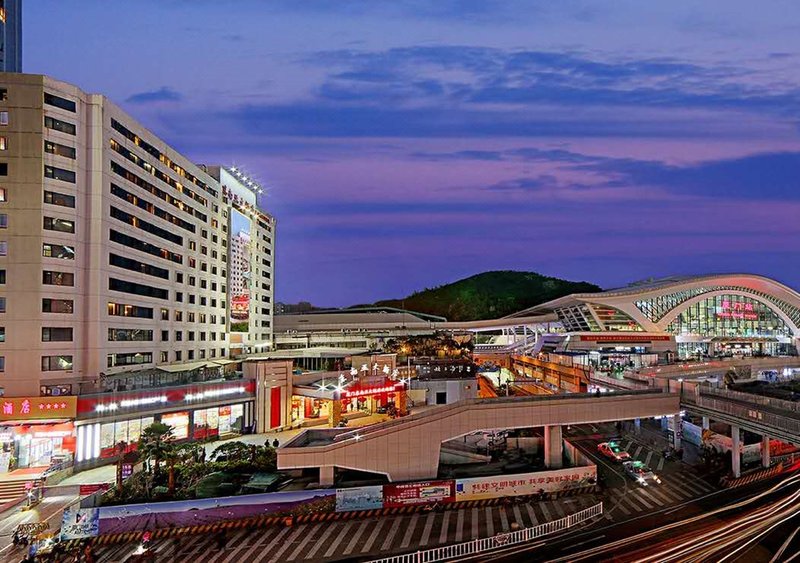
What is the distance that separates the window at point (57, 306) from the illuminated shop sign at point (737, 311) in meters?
101

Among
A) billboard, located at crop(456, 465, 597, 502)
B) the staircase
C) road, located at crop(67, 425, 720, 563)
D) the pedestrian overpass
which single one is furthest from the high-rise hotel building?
billboard, located at crop(456, 465, 597, 502)

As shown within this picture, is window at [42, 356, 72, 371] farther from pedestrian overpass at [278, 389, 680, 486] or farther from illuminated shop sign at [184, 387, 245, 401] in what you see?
pedestrian overpass at [278, 389, 680, 486]

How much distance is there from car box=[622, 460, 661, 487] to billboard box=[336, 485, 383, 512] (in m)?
14.5

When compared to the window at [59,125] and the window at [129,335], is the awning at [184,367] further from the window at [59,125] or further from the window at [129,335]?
the window at [59,125]

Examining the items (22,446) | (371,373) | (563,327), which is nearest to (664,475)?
(371,373)

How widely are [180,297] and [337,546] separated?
3309 centimetres

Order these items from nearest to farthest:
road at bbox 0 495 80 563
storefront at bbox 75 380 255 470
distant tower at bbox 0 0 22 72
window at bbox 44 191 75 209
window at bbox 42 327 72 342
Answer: road at bbox 0 495 80 563 < storefront at bbox 75 380 255 470 < window at bbox 42 327 72 342 < window at bbox 44 191 75 209 < distant tower at bbox 0 0 22 72

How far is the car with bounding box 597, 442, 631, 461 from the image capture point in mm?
33156

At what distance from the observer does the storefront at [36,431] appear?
2817 centimetres

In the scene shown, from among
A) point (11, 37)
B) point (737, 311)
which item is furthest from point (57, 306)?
point (11, 37)

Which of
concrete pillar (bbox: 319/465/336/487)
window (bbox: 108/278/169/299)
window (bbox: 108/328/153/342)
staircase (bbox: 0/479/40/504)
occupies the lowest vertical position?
staircase (bbox: 0/479/40/504)

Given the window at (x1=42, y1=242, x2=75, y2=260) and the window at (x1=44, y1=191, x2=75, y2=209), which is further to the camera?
the window at (x1=44, y1=191, x2=75, y2=209)

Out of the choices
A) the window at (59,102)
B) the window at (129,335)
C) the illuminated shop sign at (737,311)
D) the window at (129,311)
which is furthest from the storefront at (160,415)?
the illuminated shop sign at (737,311)

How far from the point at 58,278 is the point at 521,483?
29.3 metres
